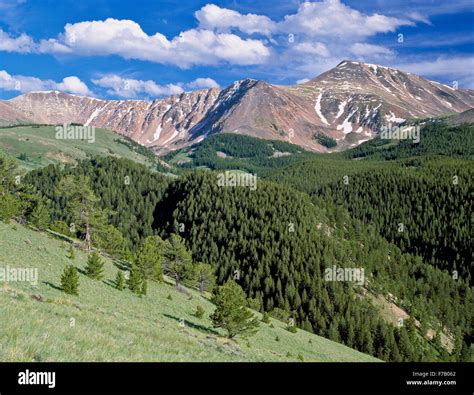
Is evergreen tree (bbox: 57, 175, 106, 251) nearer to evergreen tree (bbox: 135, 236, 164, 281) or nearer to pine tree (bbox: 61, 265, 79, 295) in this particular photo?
evergreen tree (bbox: 135, 236, 164, 281)

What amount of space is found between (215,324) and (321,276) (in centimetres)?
11973

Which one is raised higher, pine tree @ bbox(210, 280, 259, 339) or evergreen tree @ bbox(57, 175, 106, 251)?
evergreen tree @ bbox(57, 175, 106, 251)

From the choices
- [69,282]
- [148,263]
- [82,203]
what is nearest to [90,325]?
[69,282]

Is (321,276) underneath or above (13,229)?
underneath

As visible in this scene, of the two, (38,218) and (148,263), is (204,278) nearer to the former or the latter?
(148,263)
